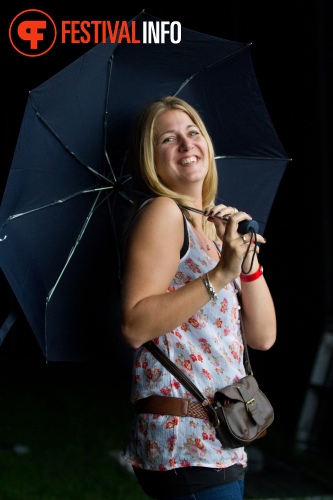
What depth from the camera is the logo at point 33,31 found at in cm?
675

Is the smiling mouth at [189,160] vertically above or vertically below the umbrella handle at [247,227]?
above

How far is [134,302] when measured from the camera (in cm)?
156

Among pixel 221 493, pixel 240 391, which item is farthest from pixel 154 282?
pixel 221 493

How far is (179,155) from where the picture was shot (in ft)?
5.76

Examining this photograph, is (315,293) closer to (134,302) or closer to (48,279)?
(48,279)

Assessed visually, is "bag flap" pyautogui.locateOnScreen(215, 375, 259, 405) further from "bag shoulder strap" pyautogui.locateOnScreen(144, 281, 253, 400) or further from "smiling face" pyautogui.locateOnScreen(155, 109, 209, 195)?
"smiling face" pyautogui.locateOnScreen(155, 109, 209, 195)

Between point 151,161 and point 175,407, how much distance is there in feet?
1.82

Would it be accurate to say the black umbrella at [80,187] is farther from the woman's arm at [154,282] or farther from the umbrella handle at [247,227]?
the umbrella handle at [247,227]

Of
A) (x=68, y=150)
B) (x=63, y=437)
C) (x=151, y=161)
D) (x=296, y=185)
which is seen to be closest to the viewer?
(x=151, y=161)

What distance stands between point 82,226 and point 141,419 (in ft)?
1.99

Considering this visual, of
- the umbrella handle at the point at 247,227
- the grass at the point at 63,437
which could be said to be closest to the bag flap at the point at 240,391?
the umbrella handle at the point at 247,227

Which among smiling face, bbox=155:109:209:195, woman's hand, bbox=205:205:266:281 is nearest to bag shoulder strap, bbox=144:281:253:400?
woman's hand, bbox=205:205:266:281

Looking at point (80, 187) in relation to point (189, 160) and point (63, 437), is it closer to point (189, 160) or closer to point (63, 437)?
point (189, 160)

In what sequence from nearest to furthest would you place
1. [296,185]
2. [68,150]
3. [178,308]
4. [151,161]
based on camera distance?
[178,308] < [151,161] < [68,150] < [296,185]
